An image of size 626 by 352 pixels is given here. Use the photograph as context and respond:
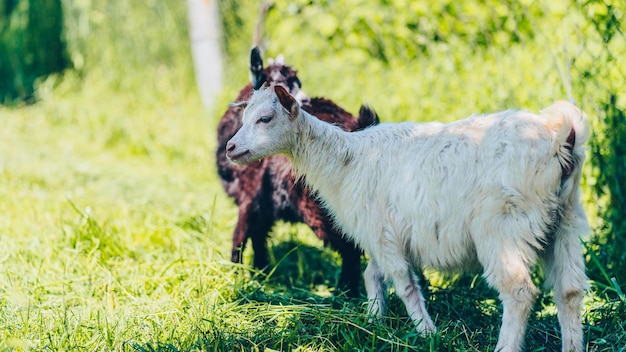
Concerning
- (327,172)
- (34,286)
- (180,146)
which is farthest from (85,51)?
(327,172)

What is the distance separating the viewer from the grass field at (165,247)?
349cm

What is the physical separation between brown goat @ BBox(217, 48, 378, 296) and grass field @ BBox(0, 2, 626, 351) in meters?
0.20

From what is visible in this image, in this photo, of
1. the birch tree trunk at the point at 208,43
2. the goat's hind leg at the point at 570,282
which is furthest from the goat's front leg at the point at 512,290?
the birch tree trunk at the point at 208,43

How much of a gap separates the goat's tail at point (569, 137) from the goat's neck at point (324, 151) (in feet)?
→ 3.38

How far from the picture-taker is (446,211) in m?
3.42

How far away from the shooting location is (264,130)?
12.2 feet

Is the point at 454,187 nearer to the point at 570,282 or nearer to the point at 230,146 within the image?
the point at 570,282

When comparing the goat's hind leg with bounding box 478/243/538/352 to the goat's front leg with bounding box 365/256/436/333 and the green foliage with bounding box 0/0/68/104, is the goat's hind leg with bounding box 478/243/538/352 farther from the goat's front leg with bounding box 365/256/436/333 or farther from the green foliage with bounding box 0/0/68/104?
the green foliage with bounding box 0/0/68/104

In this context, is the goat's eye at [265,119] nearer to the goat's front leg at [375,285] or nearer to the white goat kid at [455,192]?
the white goat kid at [455,192]

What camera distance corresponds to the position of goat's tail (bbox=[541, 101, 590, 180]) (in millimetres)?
3232

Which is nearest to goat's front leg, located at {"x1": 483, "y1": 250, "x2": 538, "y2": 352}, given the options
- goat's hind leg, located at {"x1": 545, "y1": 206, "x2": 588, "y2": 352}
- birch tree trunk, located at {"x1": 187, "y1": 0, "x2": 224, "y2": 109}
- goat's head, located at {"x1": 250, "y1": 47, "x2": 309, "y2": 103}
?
goat's hind leg, located at {"x1": 545, "y1": 206, "x2": 588, "y2": 352}

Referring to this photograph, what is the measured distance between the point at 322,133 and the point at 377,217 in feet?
1.73

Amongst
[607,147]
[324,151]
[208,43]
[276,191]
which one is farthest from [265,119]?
[208,43]

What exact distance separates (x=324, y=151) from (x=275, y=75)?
1.18m
